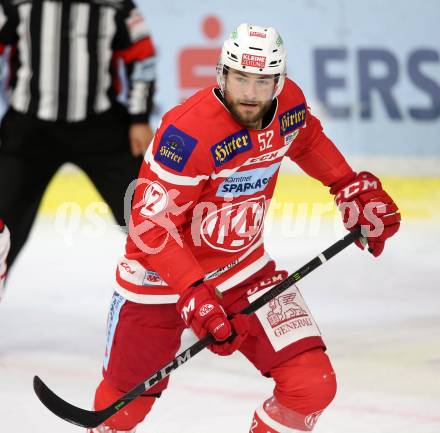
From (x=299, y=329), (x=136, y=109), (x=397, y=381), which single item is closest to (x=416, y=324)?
(x=397, y=381)

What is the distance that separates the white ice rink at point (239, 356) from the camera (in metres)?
3.43

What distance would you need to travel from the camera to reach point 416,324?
4.26 m

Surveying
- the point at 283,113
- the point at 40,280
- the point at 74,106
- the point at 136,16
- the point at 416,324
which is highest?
the point at 283,113

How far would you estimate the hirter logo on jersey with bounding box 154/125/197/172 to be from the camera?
268 centimetres

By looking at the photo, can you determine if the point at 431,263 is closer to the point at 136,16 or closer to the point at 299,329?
the point at 136,16

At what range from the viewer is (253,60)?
8.85 ft

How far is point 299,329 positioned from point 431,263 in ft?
7.11

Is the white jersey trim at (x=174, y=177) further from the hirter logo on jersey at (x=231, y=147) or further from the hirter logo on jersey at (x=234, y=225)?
the hirter logo on jersey at (x=234, y=225)

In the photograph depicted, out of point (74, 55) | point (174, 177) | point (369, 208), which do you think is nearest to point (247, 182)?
point (174, 177)

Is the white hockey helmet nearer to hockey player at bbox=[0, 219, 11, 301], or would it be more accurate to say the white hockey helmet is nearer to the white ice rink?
hockey player at bbox=[0, 219, 11, 301]

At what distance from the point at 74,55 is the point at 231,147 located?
1498mm

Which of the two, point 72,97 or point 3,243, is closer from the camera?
point 3,243

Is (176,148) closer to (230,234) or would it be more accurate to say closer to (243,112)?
(243,112)

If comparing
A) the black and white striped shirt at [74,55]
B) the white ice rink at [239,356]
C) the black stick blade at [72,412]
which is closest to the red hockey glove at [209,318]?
the black stick blade at [72,412]
